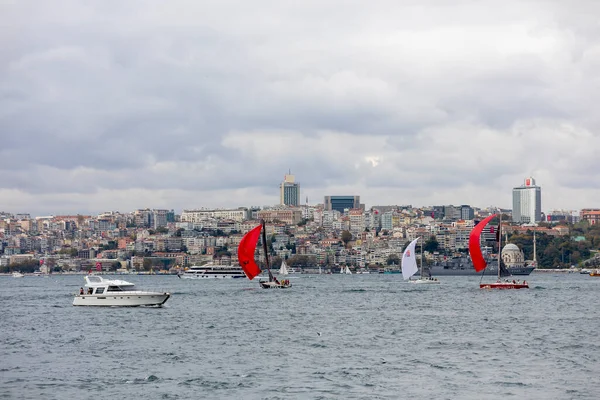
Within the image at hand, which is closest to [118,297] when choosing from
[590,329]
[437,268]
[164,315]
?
[164,315]

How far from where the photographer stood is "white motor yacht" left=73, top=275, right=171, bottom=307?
184ft

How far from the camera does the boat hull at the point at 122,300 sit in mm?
56031

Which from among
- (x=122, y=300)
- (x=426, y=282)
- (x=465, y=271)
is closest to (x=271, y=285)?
(x=426, y=282)

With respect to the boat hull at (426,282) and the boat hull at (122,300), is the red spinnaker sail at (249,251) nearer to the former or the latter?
the boat hull at (426,282)

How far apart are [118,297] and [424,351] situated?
78.1 feet

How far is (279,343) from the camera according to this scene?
39219 mm

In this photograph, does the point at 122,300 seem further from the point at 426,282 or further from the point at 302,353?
the point at 426,282

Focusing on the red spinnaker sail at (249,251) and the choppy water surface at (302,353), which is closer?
the choppy water surface at (302,353)

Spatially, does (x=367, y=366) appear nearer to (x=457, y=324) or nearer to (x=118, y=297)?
(x=457, y=324)

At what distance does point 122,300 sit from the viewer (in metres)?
56.1

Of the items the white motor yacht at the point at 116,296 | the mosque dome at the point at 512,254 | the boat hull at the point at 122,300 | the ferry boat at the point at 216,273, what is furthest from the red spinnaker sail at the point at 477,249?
the mosque dome at the point at 512,254

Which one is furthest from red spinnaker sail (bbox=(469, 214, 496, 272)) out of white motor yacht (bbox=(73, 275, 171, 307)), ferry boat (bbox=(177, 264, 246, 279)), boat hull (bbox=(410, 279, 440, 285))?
ferry boat (bbox=(177, 264, 246, 279))

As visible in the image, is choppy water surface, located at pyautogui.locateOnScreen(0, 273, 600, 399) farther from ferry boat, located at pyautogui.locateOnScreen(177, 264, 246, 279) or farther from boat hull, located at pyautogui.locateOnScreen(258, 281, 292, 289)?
ferry boat, located at pyautogui.locateOnScreen(177, 264, 246, 279)

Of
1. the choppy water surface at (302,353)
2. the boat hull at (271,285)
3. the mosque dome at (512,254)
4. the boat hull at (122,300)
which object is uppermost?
the mosque dome at (512,254)
